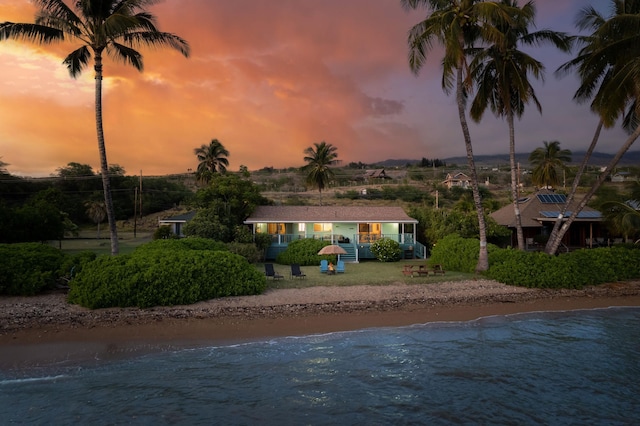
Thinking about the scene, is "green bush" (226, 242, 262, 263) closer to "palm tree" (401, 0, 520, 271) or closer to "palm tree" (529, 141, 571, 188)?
"palm tree" (401, 0, 520, 271)

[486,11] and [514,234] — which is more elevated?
[486,11]

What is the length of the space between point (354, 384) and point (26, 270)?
1410 cm

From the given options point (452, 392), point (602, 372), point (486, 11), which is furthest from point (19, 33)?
point (602, 372)

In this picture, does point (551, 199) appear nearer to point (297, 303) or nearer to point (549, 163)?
point (549, 163)

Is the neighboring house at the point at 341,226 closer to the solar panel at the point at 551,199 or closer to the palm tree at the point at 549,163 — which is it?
the solar panel at the point at 551,199

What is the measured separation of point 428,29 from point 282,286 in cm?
1384

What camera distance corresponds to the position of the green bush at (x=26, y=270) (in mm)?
16234

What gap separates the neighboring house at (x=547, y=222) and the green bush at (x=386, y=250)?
993 cm

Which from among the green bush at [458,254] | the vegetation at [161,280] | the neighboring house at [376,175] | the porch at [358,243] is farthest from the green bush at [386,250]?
the neighboring house at [376,175]

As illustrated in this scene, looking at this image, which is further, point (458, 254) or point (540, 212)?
point (540, 212)

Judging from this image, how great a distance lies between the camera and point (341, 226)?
Result: 113ft

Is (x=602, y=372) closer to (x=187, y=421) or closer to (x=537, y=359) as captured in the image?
(x=537, y=359)

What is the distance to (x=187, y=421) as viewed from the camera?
851 centimetres

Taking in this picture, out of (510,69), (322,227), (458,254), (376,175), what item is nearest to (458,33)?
(510,69)
